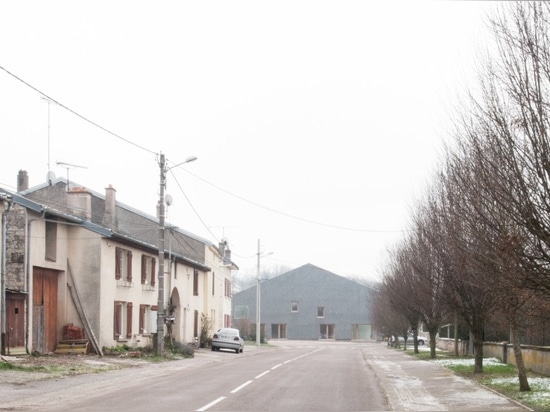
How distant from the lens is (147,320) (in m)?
41.1

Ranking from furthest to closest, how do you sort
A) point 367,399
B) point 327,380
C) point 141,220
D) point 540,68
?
point 141,220
point 327,380
point 367,399
point 540,68

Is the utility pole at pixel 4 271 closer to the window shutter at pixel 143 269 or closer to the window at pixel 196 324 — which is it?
the window shutter at pixel 143 269

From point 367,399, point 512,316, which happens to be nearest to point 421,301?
point 512,316

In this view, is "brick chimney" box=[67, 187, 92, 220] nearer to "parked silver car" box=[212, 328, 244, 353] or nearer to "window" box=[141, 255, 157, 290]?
"window" box=[141, 255, 157, 290]

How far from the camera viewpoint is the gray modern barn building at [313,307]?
308 feet

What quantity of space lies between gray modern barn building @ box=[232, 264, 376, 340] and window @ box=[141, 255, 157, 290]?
167 ft

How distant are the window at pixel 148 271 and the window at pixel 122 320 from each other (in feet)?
9.58

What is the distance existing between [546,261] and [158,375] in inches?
582

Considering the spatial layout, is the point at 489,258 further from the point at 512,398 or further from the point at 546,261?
the point at 512,398

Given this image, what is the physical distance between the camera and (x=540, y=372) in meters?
25.2

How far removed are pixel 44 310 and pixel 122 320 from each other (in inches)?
251

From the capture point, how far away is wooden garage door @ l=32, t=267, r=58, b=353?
3016 cm

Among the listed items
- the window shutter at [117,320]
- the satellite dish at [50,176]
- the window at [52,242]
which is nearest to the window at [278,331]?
the satellite dish at [50,176]

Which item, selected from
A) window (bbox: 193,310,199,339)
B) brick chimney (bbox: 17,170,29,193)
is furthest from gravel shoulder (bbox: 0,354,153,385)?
window (bbox: 193,310,199,339)
